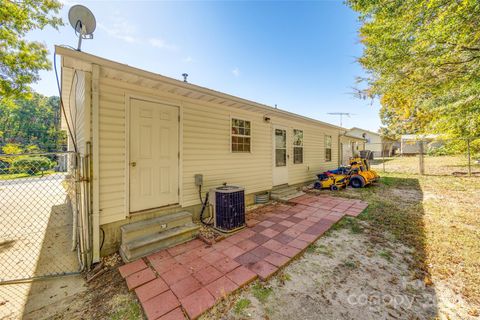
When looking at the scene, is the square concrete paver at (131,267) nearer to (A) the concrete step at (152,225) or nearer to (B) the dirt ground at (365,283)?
(B) the dirt ground at (365,283)

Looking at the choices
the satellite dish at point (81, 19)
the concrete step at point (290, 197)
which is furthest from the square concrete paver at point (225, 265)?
the satellite dish at point (81, 19)

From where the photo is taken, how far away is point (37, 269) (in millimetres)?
2619

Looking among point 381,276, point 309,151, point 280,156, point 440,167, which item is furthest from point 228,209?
point 440,167

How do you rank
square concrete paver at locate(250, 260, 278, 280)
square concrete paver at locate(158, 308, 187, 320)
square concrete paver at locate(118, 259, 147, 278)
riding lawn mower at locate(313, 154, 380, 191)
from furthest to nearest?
riding lawn mower at locate(313, 154, 380, 191), square concrete paver at locate(118, 259, 147, 278), square concrete paver at locate(250, 260, 278, 280), square concrete paver at locate(158, 308, 187, 320)

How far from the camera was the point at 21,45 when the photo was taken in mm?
7719

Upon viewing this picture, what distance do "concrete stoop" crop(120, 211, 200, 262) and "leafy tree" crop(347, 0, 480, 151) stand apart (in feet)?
19.3

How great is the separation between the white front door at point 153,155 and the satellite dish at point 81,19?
1145 mm

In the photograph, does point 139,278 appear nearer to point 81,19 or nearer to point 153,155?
point 153,155

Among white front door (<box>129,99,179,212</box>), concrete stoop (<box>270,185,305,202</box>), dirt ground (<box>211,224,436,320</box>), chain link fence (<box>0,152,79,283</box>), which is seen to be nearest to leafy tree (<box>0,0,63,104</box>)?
chain link fence (<box>0,152,79,283</box>)

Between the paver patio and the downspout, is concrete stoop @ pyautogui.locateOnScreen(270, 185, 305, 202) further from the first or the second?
the downspout

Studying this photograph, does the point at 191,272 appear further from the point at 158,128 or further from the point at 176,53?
the point at 176,53

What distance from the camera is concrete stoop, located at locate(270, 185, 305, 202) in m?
5.83

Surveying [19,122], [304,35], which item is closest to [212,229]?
[304,35]

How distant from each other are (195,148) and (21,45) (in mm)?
9809
